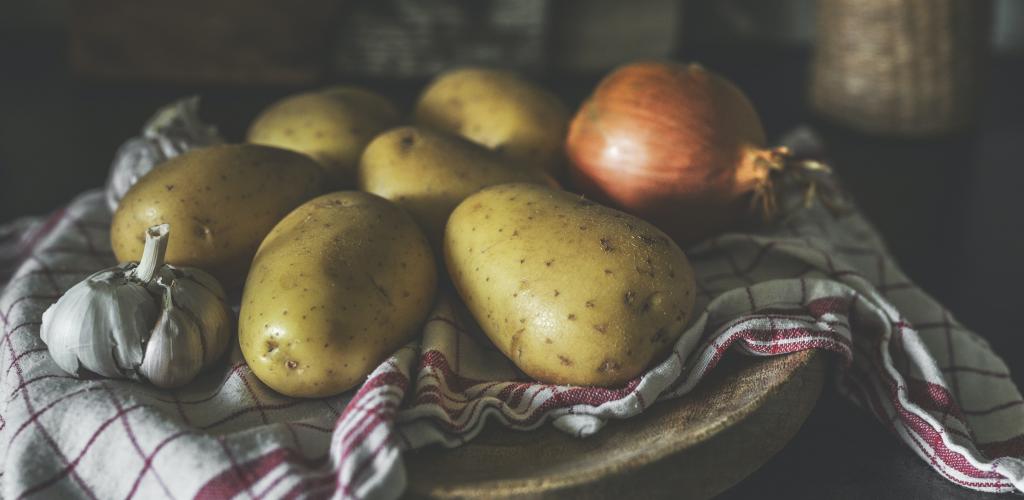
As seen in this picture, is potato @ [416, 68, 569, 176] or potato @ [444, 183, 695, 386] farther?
potato @ [416, 68, 569, 176]

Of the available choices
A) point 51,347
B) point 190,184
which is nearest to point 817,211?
point 190,184

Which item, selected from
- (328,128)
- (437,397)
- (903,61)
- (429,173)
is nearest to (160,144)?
(328,128)

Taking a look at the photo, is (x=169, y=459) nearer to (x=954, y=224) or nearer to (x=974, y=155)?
(x=954, y=224)

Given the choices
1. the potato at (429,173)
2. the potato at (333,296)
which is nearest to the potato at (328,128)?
the potato at (429,173)

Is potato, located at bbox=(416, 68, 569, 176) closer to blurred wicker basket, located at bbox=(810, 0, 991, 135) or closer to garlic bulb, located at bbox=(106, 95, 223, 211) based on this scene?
garlic bulb, located at bbox=(106, 95, 223, 211)

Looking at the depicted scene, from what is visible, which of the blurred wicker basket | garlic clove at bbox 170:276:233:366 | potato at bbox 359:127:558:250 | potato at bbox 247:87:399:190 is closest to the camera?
garlic clove at bbox 170:276:233:366

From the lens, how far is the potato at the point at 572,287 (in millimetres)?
736

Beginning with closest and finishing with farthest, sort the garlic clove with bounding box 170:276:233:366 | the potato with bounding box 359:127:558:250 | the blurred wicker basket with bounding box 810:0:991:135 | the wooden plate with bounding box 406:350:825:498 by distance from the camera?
1. the wooden plate with bounding box 406:350:825:498
2. the garlic clove with bounding box 170:276:233:366
3. the potato with bounding box 359:127:558:250
4. the blurred wicker basket with bounding box 810:0:991:135

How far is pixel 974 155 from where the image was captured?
64.6 inches

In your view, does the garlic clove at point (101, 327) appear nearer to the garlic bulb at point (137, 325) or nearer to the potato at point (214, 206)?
the garlic bulb at point (137, 325)

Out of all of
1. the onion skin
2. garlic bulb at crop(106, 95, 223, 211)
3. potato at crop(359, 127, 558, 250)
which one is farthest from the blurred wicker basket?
garlic bulb at crop(106, 95, 223, 211)

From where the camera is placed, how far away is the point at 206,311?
2.52 feet

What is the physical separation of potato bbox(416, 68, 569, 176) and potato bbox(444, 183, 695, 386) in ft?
0.76

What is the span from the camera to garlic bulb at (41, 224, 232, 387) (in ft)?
2.37
